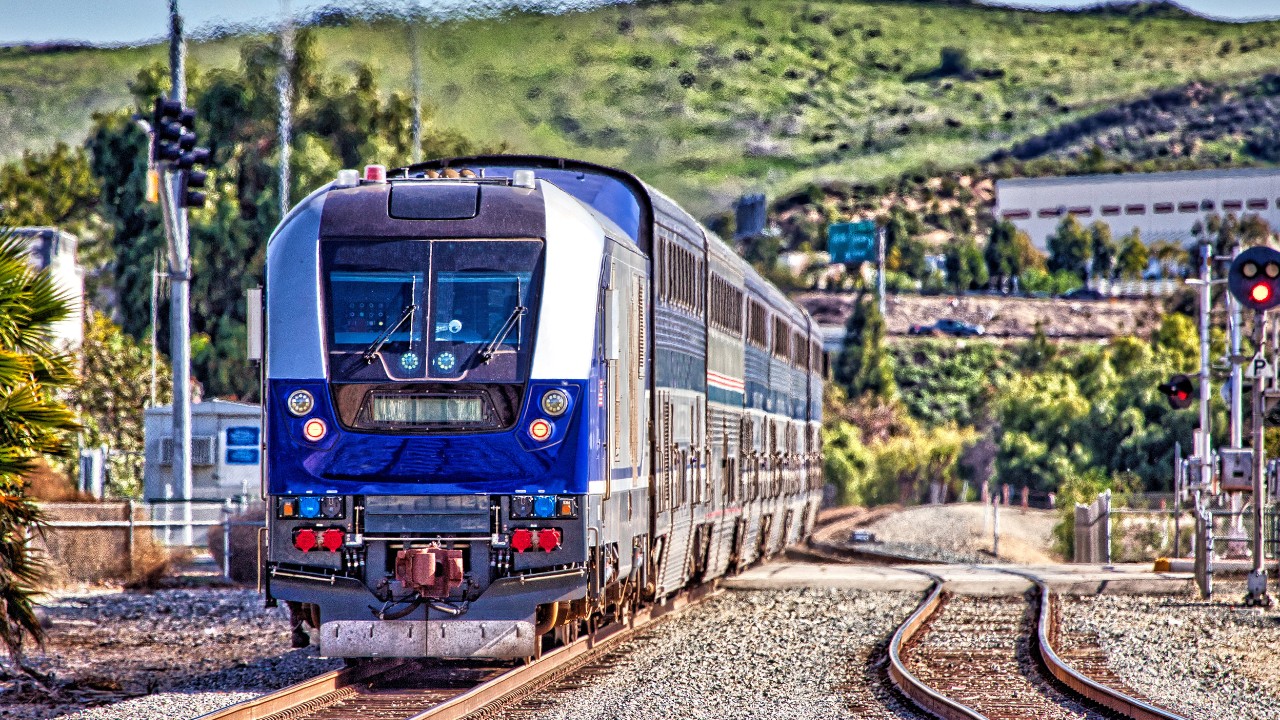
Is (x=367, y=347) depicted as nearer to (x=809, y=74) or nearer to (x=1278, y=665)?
(x=1278, y=665)

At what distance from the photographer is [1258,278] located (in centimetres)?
2258

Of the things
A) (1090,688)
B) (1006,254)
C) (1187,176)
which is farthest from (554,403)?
(1187,176)

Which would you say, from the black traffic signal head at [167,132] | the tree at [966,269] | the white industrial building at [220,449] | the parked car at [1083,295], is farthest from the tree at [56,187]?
the tree at [966,269]

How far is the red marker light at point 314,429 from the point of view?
14203 mm

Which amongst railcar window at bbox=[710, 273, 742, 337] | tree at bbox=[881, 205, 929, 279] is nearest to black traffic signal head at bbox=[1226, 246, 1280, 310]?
railcar window at bbox=[710, 273, 742, 337]

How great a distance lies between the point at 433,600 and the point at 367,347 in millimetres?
1932

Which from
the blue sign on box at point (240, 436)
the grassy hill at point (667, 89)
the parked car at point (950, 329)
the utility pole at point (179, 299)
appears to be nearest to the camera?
the utility pole at point (179, 299)

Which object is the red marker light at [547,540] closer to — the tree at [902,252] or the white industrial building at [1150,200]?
the tree at [902,252]

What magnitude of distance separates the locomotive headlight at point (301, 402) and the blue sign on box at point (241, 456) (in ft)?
71.3

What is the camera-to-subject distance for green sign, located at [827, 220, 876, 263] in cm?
14112

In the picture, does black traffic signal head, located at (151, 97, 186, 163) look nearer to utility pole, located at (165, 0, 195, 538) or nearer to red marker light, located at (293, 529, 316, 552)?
utility pole, located at (165, 0, 195, 538)

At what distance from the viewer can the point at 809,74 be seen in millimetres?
184375

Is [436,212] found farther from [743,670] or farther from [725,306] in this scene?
[725,306]

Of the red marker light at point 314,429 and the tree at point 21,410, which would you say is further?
the tree at point 21,410
